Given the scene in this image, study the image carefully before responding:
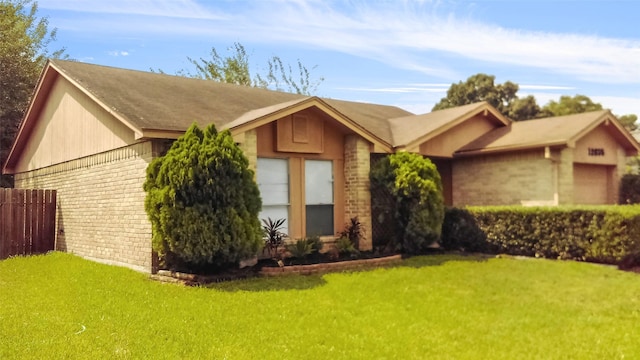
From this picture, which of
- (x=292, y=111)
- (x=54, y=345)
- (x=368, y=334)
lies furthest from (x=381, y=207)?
(x=54, y=345)

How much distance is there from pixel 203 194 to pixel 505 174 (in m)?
10.4

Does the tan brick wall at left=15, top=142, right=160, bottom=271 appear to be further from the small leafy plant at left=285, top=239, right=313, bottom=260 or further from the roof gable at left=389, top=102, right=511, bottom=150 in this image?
the roof gable at left=389, top=102, right=511, bottom=150

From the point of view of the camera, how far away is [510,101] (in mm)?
43625

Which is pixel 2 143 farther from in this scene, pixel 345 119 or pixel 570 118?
pixel 570 118

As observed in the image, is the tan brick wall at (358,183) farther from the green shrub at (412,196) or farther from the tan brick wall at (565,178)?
the tan brick wall at (565,178)

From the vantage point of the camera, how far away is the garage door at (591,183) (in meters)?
16.5

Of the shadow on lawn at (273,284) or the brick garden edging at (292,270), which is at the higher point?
the brick garden edging at (292,270)

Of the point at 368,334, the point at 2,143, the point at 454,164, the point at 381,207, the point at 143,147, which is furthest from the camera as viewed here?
the point at 2,143

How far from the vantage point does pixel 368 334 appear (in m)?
6.45

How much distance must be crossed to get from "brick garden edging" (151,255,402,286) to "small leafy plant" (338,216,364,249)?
1.21m

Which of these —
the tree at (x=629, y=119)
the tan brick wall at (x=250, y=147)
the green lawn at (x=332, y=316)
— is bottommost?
the green lawn at (x=332, y=316)

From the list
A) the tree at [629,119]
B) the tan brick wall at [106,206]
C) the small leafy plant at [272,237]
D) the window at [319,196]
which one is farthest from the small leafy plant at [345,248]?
the tree at [629,119]

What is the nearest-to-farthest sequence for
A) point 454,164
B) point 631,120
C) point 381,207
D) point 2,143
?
point 381,207 → point 454,164 → point 2,143 → point 631,120

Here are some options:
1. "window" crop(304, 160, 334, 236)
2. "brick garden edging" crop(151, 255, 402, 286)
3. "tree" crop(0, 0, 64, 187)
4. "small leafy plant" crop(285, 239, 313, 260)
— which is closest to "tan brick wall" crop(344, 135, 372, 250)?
"window" crop(304, 160, 334, 236)
